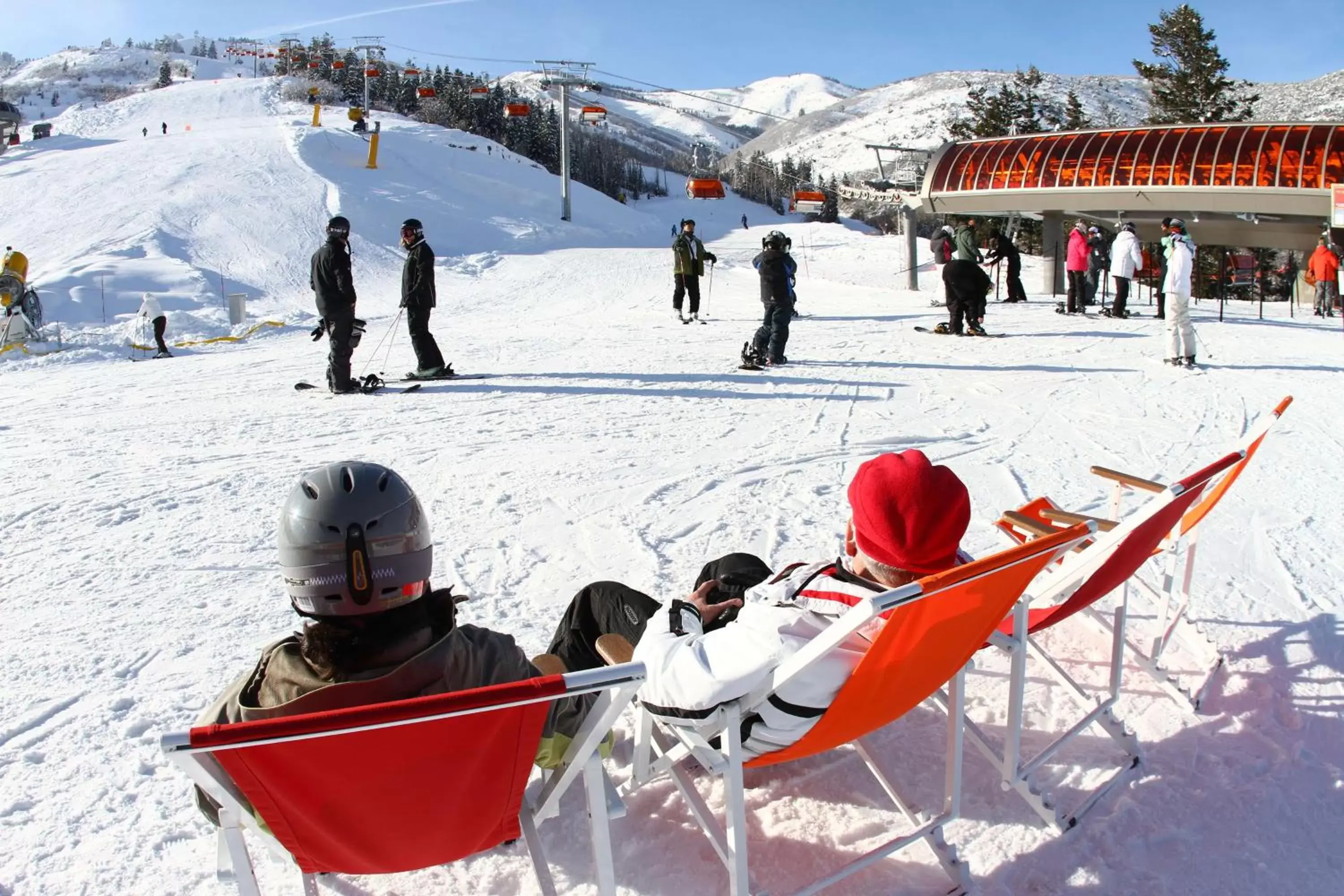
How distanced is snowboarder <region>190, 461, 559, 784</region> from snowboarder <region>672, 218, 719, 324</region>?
12.3 metres

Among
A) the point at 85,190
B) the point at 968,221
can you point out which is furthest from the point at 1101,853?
the point at 85,190

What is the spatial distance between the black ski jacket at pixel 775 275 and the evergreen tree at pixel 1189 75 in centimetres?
3747

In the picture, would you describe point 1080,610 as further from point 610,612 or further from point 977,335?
point 977,335

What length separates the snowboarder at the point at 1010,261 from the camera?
1606cm

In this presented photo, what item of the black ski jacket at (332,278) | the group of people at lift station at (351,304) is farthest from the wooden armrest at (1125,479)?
the black ski jacket at (332,278)

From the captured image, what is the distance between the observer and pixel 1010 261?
17.0 metres

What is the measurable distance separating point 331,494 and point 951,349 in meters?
10.4

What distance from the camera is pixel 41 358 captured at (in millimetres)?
11984

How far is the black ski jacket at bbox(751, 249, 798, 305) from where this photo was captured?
31.9 ft

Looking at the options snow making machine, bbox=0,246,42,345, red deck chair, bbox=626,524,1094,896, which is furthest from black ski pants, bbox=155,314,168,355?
red deck chair, bbox=626,524,1094,896

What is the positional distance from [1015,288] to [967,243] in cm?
584

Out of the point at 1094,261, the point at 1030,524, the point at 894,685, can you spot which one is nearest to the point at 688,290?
the point at 1094,261

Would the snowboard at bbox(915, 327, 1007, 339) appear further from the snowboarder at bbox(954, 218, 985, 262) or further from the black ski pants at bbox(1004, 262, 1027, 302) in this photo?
the black ski pants at bbox(1004, 262, 1027, 302)

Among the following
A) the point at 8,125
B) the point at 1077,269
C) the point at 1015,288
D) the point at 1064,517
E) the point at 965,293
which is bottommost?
the point at 1064,517
